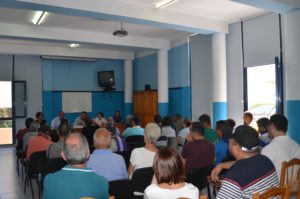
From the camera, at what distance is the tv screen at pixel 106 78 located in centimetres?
1173

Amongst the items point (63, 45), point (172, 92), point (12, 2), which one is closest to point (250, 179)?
point (12, 2)

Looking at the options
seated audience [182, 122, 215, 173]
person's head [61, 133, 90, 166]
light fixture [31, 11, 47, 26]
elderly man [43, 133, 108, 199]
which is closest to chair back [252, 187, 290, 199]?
elderly man [43, 133, 108, 199]

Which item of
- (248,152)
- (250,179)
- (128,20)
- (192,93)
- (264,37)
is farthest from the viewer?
(192,93)

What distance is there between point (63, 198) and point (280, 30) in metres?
5.84

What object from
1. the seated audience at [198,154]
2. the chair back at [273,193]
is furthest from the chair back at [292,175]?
the seated audience at [198,154]

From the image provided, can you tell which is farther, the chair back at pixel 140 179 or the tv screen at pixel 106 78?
the tv screen at pixel 106 78

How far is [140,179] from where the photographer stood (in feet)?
8.93

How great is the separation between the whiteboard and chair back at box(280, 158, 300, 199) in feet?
31.0

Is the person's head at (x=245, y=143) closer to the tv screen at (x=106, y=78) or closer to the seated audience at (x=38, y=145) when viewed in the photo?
the seated audience at (x=38, y=145)

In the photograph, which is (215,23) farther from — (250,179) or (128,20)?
(250,179)

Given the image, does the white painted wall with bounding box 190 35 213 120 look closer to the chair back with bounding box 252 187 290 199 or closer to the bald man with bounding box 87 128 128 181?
the bald man with bounding box 87 128 128 181

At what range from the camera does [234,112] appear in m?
7.43

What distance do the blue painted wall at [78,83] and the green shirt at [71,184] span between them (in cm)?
958

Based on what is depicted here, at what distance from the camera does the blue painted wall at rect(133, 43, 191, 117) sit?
923 cm
